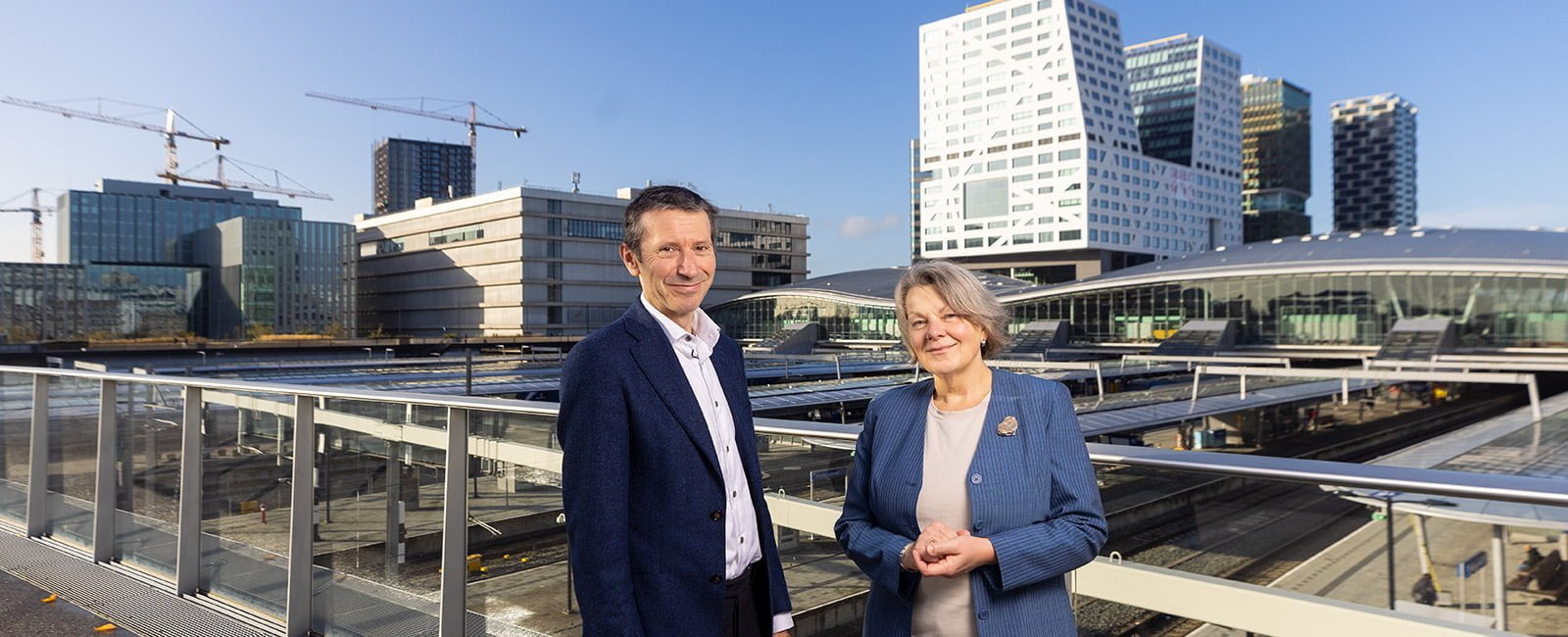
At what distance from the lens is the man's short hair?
2.31 metres

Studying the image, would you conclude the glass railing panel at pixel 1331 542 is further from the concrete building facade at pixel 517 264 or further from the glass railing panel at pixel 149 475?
the concrete building facade at pixel 517 264

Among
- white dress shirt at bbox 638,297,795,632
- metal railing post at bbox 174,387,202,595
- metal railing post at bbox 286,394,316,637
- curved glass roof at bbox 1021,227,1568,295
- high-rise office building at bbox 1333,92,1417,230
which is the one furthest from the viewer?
high-rise office building at bbox 1333,92,1417,230

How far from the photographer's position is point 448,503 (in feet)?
12.5

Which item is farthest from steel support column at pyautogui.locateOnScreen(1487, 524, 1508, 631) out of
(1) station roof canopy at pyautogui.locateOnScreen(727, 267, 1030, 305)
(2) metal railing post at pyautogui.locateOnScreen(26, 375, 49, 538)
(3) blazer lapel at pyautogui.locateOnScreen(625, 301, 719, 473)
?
(1) station roof canopy at pyautogui.locateOnScreen(727, 267, 1030, 305)

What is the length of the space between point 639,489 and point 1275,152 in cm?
19279

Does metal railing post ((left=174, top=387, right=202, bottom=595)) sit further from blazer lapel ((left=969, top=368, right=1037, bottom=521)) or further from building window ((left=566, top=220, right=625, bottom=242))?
building window ((left=566, top=220, right=625, bottom=242))

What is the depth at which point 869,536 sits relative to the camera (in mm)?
2174

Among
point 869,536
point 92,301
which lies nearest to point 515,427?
point 869,536

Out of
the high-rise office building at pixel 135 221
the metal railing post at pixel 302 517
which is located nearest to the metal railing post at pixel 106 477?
the metal railing post at pixel 302 517

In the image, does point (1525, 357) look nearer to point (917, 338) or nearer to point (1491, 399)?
point (1491, 399)

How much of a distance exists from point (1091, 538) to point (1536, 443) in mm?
19975

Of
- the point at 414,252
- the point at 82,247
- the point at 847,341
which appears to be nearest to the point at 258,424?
the point at 847,341

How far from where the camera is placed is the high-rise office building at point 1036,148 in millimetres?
86812

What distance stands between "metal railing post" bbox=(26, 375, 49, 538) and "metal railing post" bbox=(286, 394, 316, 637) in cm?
333
